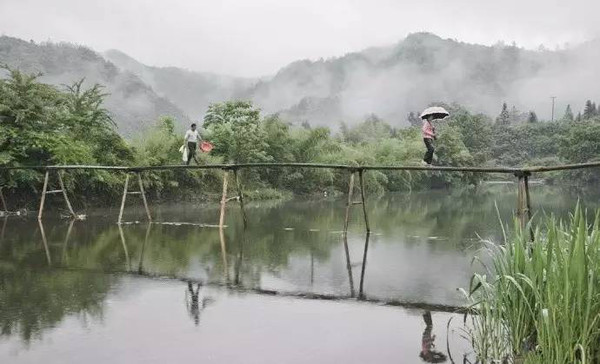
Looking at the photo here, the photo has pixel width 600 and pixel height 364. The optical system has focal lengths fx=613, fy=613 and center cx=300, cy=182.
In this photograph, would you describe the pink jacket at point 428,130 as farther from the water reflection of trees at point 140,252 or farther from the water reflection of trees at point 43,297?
the water reflection of trees at point 43,297

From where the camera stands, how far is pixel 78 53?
56.9 m

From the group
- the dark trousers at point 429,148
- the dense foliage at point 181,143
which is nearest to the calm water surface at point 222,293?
A: the dark trousers at point 429,148

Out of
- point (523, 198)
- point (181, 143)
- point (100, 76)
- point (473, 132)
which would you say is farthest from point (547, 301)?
point (473, 132)

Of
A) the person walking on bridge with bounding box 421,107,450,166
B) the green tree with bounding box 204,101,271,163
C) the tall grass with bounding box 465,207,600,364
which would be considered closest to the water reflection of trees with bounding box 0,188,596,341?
the tall grass with bounding box 465,207,600,364

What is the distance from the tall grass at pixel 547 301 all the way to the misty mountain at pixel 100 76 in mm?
49490

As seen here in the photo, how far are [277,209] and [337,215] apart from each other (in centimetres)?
248

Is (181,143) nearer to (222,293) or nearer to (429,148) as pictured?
(429,148)

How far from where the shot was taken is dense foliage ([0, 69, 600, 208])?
1560 centimetres

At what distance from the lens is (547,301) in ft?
13.3

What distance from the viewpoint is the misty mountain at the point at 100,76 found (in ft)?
172

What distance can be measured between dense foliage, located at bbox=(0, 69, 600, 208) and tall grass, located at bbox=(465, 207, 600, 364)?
1312 centimetres

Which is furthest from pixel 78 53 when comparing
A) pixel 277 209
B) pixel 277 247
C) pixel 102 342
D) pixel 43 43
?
pixel 102 342

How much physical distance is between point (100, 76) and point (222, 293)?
54729mm

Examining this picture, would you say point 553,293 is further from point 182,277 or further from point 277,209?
point 277,209
